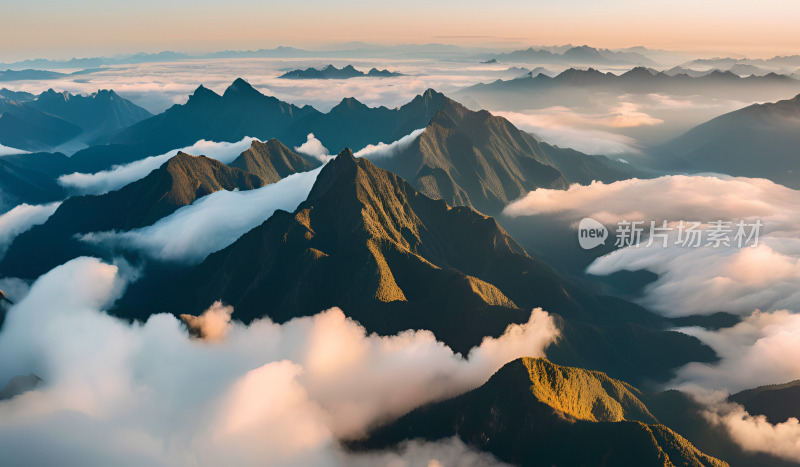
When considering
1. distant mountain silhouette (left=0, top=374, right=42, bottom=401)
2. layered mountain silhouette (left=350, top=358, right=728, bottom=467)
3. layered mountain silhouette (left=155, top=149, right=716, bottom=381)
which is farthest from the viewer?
layered mountain silhouette (left=155, top=149, right=716, bottom=381)

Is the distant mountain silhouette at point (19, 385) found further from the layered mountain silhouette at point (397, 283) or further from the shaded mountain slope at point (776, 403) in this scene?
the shaded mountain slope at point (776, 403)

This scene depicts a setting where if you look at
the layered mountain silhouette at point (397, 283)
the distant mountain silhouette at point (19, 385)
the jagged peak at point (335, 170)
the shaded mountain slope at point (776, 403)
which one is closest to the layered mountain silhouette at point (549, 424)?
the layered mountain silhouette at point (397, 283)

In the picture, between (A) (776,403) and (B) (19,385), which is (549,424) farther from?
(B) (19,385)

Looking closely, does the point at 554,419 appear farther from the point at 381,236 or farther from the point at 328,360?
the point at 381,236

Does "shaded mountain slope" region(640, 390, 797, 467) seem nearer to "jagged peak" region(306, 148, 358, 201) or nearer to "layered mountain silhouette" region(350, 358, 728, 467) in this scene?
"layered mountain silhouette" region(350, 358, 728, 467)

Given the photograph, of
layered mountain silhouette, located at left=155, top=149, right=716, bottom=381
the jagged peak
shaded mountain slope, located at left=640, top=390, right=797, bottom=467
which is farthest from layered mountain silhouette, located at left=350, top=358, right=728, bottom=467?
the jagged peak

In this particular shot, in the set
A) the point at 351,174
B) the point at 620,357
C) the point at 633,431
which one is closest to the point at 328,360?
the point at 633,431
